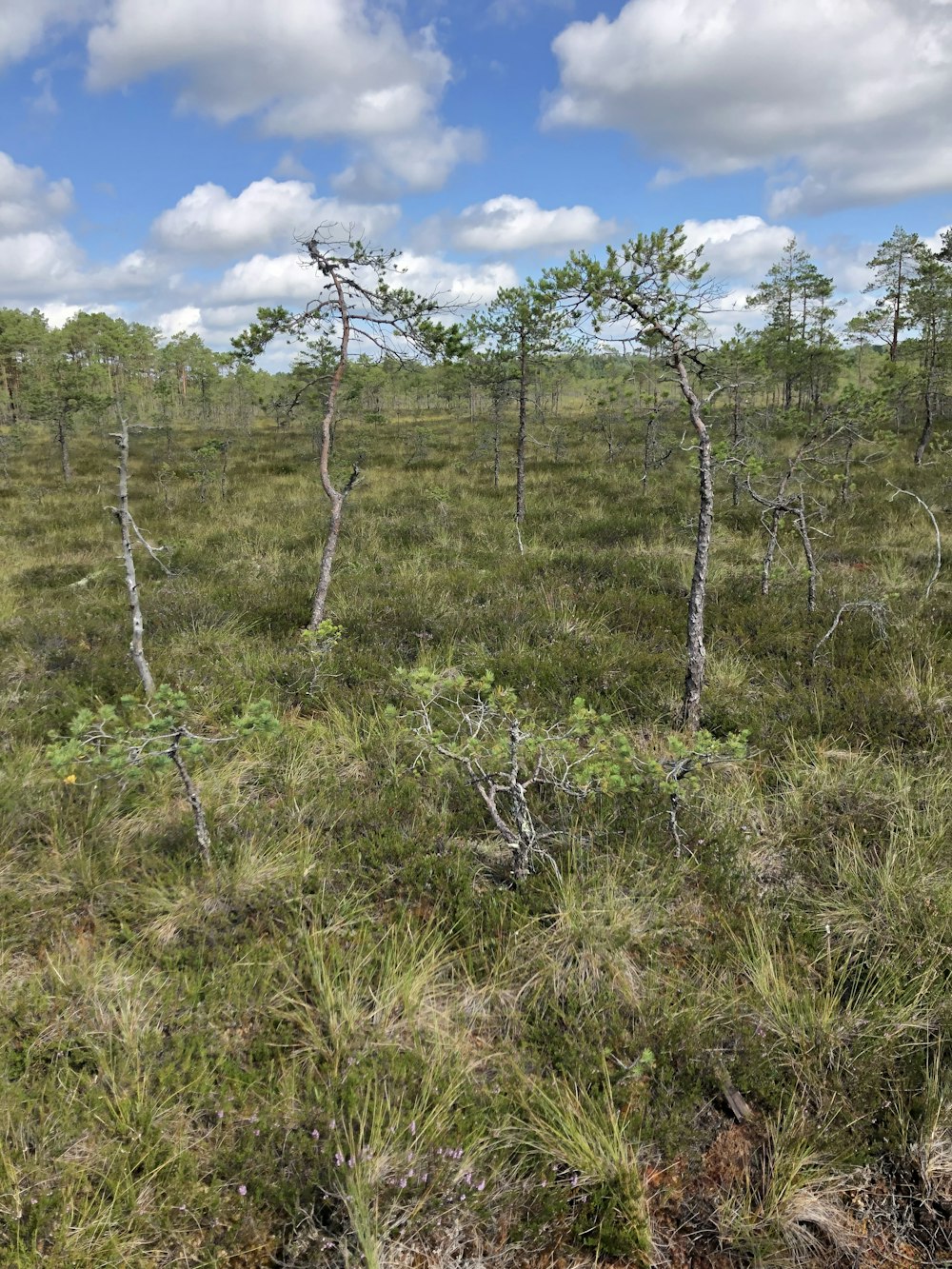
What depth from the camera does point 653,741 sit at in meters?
4.86

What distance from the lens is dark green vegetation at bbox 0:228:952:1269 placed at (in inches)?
81.1

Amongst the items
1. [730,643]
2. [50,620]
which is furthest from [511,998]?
[50,620]

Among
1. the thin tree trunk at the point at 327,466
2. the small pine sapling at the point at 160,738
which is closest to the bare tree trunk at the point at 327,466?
the thin tree trunk at the point at 327,466

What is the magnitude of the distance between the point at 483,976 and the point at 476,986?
83mm

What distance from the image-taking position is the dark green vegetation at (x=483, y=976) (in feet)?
6.76

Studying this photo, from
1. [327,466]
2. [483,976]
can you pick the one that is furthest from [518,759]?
[327,466]

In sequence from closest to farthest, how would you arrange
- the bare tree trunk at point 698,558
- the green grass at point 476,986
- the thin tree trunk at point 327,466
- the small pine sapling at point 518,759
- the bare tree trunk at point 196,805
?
1. the green grass at point 476,986
2. the bare tree trunk at point 196,805
3. the small pine sapling at point 518,759
4. the bare tree trunk at point 698,558
5. the thin tree trunk at point 327,466

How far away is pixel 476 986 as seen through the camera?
2.88 m

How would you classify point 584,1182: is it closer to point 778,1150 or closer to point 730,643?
point 778,1150

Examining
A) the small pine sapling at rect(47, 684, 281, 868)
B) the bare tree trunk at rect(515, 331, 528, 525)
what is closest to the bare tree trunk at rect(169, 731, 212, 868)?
the small pine sapling at rect(47, 684, 281, 868)

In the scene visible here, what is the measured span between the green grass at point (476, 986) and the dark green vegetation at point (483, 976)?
0.7 inches

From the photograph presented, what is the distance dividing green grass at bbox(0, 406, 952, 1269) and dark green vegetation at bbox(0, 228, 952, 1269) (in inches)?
0.7

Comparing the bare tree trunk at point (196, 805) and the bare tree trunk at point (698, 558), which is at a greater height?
the bare tree trunk at point (698, 558)

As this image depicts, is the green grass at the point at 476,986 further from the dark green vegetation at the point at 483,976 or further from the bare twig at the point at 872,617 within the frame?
the bare twig at the point at 872,617
